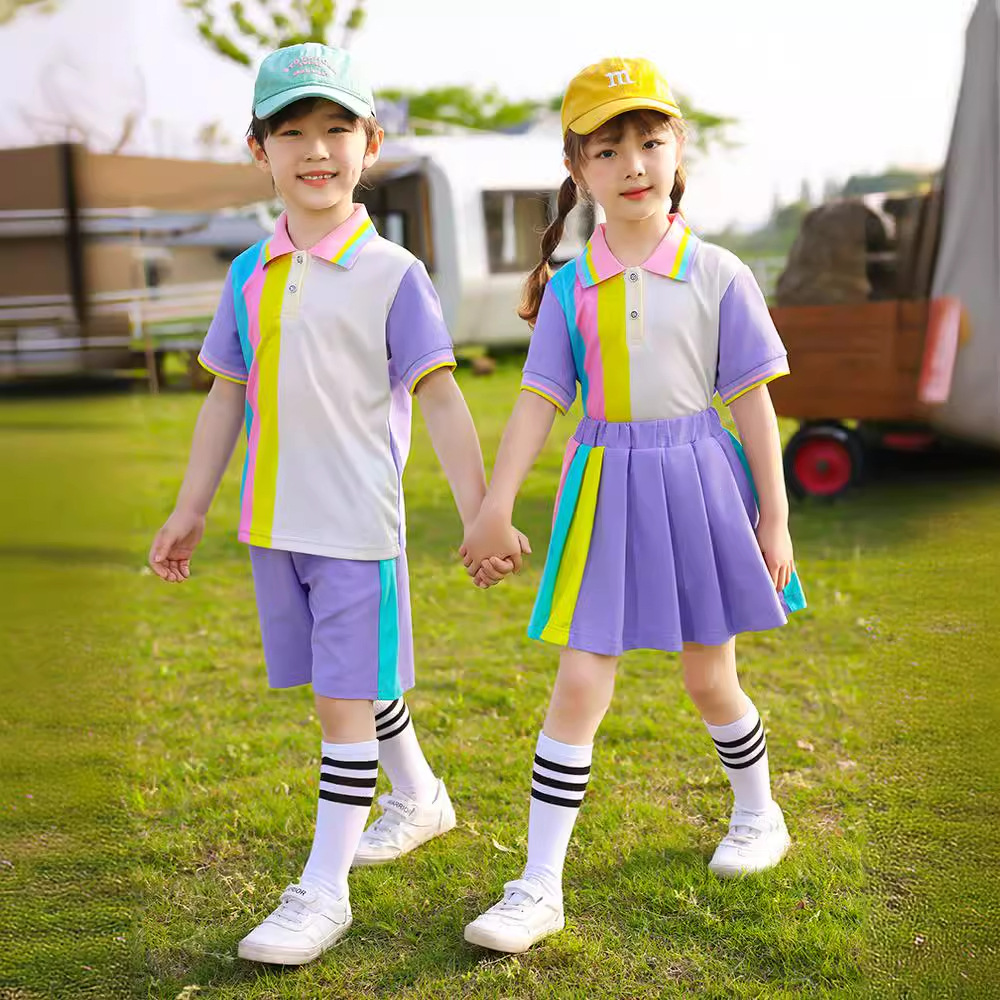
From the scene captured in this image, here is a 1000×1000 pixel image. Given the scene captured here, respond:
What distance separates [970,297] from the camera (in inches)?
202

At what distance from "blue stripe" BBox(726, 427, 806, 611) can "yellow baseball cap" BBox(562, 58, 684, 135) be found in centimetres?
59

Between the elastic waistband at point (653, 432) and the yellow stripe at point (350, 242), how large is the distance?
21.3 inches

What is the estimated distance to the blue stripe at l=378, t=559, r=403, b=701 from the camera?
2.29 metres

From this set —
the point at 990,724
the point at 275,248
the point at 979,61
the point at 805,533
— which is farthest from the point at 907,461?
the point at 275,248

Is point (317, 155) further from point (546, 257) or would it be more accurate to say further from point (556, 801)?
point (556, 801)

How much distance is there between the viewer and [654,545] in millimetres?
2252

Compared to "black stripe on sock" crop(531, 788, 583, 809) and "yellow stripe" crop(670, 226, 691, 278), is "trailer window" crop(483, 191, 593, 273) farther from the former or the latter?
"black stripe on sock" crop(531, 788, 583, 809)

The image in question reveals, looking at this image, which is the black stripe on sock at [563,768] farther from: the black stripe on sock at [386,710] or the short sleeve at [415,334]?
the short sleeve at [415,334]

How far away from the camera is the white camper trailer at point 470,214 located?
11.8 meters

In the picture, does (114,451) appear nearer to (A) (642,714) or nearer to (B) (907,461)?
(A) (642,714)

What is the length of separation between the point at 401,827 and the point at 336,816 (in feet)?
1.39

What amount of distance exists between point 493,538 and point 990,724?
179 cm

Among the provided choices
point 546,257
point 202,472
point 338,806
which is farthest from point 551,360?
point 338,806

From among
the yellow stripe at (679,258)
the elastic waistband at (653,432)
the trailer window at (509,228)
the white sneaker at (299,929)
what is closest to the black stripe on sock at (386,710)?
the white sneaker at (299,929)
